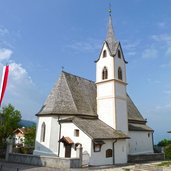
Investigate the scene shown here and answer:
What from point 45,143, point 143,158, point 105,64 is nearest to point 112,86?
point 105,64

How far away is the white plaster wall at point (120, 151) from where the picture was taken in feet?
78.1

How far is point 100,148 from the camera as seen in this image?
21.9 metres

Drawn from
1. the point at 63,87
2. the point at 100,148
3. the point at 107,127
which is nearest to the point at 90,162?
the point at 100,148

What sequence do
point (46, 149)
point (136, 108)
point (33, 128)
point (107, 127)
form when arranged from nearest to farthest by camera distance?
point (46, 149) < point (107, 127) < point (33, 128) < point (136, 108)

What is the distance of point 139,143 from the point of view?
31891 millimetres

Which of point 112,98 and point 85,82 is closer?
point 112,98

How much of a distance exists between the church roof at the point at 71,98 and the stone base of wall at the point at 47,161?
572cm

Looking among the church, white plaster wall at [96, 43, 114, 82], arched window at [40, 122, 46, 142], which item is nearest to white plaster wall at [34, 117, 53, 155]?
the church

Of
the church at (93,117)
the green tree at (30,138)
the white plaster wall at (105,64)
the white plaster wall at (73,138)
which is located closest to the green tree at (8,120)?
the green tree at (30,138)

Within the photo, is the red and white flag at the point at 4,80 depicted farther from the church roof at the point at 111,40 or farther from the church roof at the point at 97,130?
the church roof at the point at 111,40

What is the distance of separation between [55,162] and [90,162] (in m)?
3.80

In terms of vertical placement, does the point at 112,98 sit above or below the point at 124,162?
above

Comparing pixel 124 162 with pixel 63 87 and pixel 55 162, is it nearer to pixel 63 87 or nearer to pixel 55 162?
pixel 55 162

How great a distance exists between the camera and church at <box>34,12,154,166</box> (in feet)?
73.0
